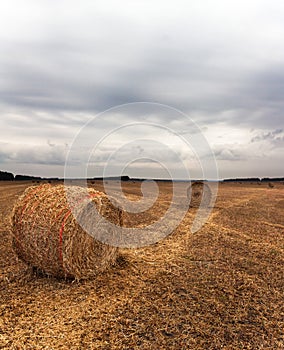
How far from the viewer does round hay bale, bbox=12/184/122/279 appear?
7328 mm

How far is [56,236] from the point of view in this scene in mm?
7281

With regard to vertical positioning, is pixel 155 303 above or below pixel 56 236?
below

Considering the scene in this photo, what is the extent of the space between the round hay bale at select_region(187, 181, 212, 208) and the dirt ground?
1190 cm

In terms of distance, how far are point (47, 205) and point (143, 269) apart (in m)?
2.78

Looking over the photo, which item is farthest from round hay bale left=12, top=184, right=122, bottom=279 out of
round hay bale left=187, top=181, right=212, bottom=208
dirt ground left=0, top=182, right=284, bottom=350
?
round hay bale left=187, top=181, right=212, bottom=208

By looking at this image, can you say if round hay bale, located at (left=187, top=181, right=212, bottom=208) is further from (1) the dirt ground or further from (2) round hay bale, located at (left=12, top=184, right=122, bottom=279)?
(2) round hay bale, located at (left=12, top=184, right=122, bottom=279)

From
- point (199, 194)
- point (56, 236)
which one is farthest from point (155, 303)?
point (199, 194)

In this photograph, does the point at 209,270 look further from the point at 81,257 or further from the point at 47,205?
the point at 47,205

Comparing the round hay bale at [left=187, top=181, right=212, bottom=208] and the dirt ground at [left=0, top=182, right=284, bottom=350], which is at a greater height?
the round hay bale at [left=187, top=181, right=212, bottom=208]

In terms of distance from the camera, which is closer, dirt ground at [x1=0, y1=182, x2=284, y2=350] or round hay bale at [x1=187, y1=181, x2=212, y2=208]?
dirt ground at [x1=0, y1=182, x2=284, y2=350]

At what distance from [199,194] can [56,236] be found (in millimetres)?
16408

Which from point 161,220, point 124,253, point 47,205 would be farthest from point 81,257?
point 161,220

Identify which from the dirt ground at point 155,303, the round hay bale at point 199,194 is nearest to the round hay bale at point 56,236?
the dirt ground at point 155,303

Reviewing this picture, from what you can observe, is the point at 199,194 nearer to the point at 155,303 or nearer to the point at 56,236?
the point at 56,236
